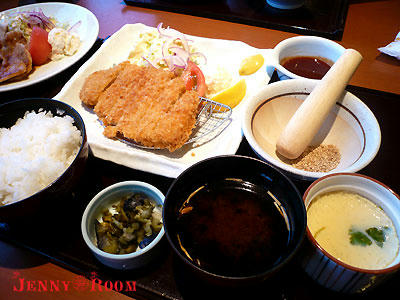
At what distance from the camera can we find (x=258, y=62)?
2.47 meters

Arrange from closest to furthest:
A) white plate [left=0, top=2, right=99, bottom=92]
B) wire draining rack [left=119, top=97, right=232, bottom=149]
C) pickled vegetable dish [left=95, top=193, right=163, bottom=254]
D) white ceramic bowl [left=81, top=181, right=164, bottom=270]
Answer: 1. white ceramic bowl [left=81, top=181, right=164, bottom=270]
2. pickled vegetable dish [left=95, top=193, right=163, bottom=254]
3. wire draining rack [left=119, top=97, right=232, bottom=149]
4. white plate [left=0, top=2, right=99, bottom=92]

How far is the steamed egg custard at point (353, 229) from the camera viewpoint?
48.4 inches

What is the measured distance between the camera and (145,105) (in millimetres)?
2084

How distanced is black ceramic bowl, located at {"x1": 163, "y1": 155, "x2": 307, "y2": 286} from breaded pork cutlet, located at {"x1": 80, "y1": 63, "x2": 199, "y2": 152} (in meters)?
0.49

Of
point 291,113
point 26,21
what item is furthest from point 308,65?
point 26,21

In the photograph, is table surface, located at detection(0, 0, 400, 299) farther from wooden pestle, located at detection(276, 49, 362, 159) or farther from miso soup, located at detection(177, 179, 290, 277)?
wooden pestle, located at detection(276, 49, 362, 159)

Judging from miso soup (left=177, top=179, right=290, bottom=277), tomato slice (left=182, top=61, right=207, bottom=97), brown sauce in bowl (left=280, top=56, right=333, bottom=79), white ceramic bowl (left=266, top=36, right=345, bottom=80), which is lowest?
miso soup (left=177, top=179, right=290, bottom=277)

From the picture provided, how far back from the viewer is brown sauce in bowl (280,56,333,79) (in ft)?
7.38

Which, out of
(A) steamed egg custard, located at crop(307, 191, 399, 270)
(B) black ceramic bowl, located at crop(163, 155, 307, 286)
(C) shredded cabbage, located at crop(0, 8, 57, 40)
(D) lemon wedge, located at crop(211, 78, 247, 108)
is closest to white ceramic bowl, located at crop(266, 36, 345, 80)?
(D) lemon wedge, located at crop(211, 78, 247, 108)

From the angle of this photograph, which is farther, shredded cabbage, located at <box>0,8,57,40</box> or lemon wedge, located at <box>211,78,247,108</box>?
shredded cabbage, located at <box>0,8,57,40</box>

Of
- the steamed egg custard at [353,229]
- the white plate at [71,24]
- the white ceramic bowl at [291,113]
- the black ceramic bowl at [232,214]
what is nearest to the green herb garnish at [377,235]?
the steamed egg custard at [353,229]

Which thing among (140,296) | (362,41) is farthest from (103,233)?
(362,41)

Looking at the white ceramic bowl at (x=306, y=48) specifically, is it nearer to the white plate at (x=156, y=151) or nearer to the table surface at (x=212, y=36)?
the white plate at (x=156, y=151)

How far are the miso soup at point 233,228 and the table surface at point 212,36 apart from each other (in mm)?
507
